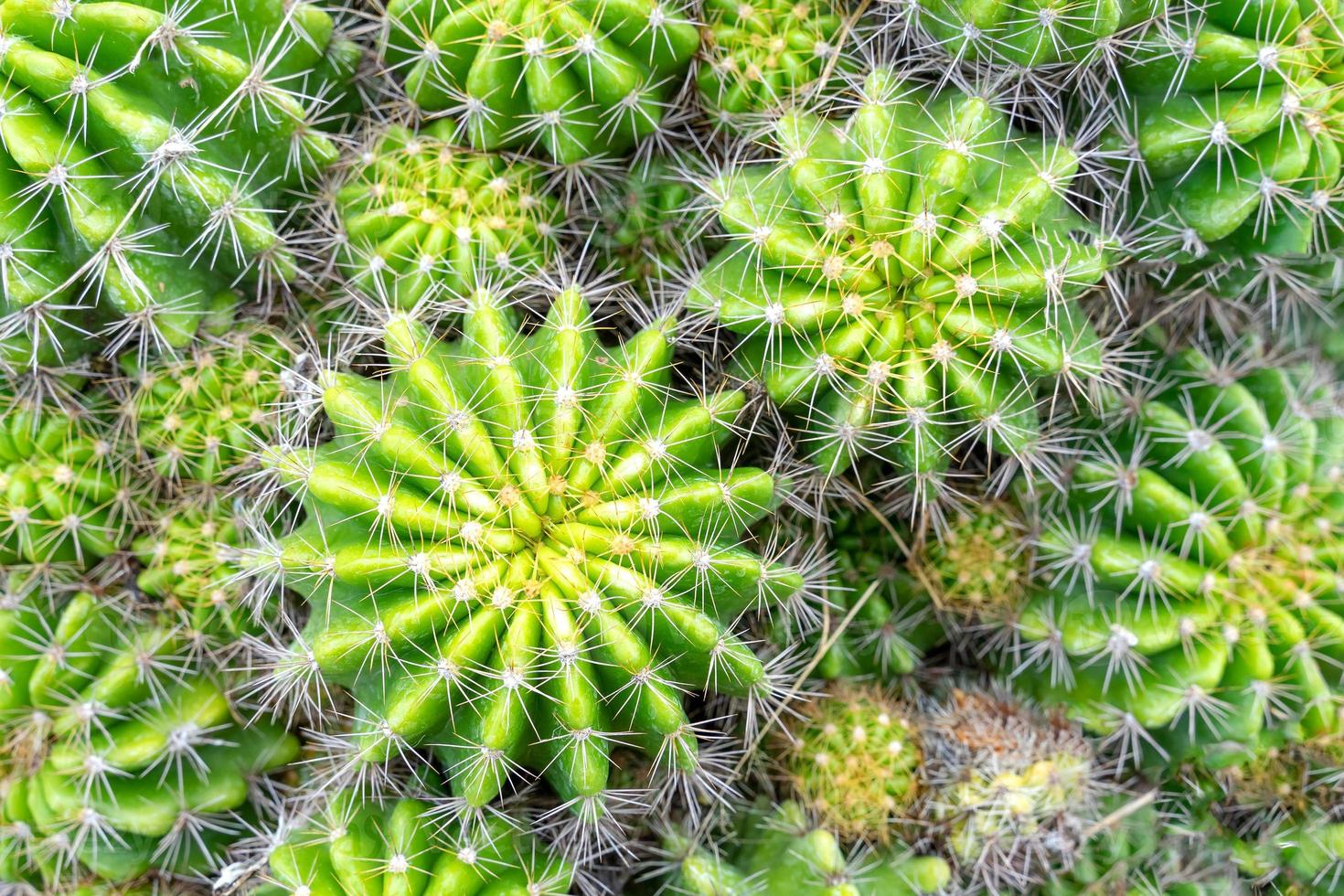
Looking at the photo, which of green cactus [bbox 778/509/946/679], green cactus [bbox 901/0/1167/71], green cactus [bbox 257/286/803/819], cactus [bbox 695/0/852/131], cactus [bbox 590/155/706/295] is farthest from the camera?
green cactus [bbox 778/509/946/679]

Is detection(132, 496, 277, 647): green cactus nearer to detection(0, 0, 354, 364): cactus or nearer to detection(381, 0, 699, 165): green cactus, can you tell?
detection(0, 0, 354, 364): cactus

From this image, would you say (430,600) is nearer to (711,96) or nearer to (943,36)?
(711,96)

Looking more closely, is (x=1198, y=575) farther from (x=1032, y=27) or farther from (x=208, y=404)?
(x=208, y=404)

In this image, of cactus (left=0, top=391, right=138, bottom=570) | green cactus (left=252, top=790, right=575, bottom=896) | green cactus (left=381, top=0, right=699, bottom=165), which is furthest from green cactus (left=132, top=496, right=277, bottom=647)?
green cactus (left=381, top=0, right=699, bottom=165)

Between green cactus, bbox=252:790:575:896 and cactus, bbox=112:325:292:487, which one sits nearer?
green cactus, bbox=252:790:575:896

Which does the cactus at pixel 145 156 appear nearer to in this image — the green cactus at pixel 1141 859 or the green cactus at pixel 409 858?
the green cactus at pixel 409 858

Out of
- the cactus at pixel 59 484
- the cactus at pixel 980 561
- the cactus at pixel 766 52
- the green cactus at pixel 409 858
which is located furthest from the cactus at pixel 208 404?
the cactus at pixel 980 561

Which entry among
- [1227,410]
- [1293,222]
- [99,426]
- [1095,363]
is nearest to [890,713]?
[1095,363]
